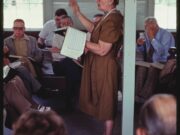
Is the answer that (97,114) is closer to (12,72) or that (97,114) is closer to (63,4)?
(12,72)

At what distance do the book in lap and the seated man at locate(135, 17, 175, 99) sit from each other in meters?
1.42

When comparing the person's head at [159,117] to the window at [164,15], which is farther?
the window at [164,15]

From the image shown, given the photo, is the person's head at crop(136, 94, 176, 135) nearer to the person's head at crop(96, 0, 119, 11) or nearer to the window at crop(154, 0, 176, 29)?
the person's head at crop(96, 0, 119, 11)

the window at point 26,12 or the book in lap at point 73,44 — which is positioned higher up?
the window at point 26,12

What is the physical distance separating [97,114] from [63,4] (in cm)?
368

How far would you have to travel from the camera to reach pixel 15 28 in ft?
15.6

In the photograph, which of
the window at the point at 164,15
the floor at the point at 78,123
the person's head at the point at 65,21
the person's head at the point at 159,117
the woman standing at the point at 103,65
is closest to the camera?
the person's head at the point at 159,117

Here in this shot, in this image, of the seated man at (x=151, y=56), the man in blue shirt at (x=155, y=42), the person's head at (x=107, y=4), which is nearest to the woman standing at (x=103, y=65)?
the person's head at (x=107, y=4)

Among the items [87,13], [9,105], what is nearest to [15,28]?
[9,105]

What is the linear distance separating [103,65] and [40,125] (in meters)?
1.91

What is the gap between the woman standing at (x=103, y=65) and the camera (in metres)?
3.09

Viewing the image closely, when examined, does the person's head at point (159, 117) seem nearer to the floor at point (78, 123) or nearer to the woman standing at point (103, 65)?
the woman standing at point (103, 65)

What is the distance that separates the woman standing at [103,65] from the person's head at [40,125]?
5.78 feet

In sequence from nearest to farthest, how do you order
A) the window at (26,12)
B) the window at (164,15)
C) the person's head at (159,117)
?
the person's head at (159,117) → the window at (26,12) → the window at (164,15)
